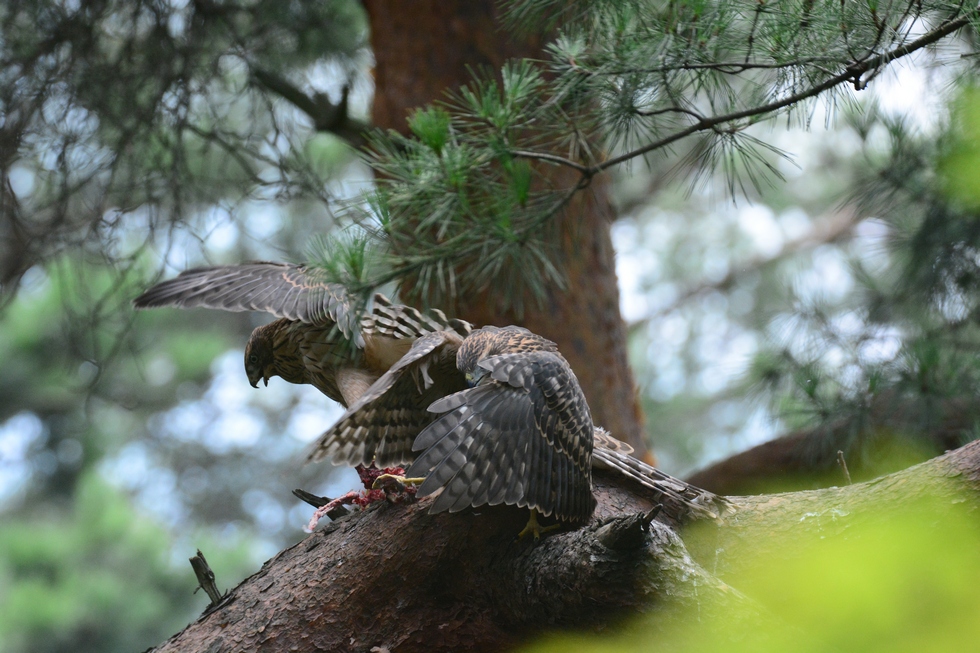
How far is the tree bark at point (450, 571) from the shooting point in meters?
1.83

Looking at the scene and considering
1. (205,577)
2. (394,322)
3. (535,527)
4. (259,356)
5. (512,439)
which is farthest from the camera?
(259,356)

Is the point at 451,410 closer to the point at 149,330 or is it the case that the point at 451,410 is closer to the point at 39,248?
the point at 39,248

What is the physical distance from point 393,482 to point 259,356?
0.94 metres

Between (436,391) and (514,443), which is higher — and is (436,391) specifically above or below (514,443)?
above

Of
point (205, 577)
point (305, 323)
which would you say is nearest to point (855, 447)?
point (305, 323)

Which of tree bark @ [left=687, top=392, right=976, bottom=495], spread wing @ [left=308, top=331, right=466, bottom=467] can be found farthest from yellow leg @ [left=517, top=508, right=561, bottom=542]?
tree bark @ [left=687, top=392, right=976, bottom=495]

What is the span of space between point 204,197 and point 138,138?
1.49ft

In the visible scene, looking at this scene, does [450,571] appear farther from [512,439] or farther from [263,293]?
[263,293]

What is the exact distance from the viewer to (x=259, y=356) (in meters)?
2.76

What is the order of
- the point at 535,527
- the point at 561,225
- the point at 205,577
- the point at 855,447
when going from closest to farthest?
1. the point at 535,527
2. the point at 205,577
3. the point at 855,447
4. the point at 561,225

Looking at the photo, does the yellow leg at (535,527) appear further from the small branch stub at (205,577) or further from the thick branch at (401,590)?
the small branch stub at (205,577)

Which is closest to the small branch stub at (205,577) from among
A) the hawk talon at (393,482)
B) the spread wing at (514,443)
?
the hawk talon at (393,482)

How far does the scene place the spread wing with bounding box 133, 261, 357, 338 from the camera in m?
2.24

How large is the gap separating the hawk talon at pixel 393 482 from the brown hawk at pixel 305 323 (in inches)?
16.6
